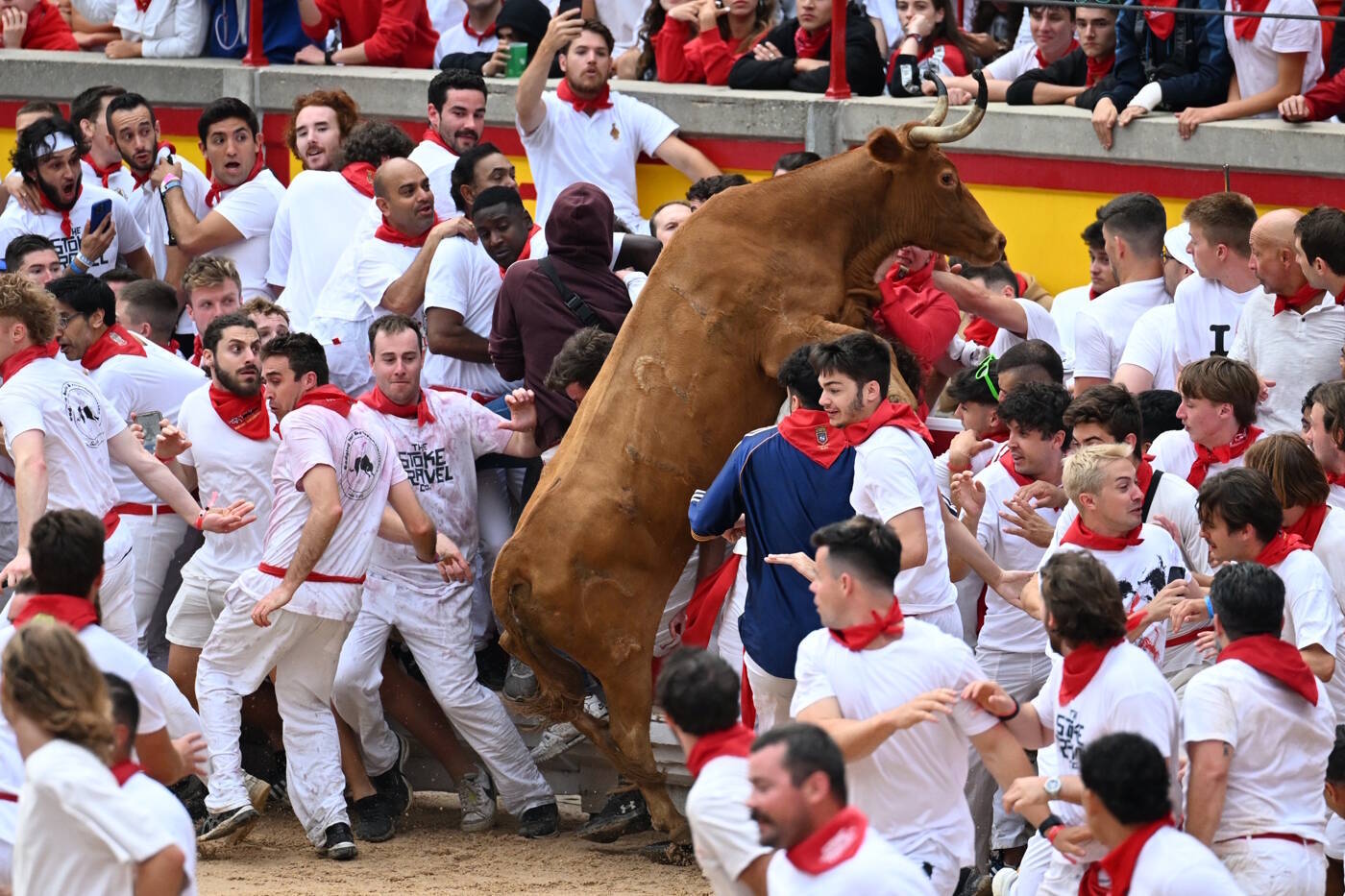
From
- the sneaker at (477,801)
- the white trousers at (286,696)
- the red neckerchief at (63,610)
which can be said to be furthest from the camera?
the sneaker at (477,801)

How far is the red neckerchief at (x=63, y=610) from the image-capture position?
5.76m

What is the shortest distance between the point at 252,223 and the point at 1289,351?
19.2 feet

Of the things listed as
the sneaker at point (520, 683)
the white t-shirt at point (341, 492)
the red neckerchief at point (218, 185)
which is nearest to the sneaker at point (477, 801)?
the sneaker at point (520, 683)

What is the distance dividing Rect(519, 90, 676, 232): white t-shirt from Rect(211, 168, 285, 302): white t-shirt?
4.81 feet

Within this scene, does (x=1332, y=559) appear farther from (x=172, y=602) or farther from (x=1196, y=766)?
(x=172, y=602)

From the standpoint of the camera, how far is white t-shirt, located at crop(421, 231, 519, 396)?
30.2 feet

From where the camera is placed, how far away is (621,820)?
8.87 metres

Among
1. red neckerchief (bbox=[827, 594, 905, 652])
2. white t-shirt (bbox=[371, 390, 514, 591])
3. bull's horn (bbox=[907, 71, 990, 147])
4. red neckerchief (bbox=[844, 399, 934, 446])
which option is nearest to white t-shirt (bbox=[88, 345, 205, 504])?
white t-shirt (bbox=[371, 390, 514, 591])

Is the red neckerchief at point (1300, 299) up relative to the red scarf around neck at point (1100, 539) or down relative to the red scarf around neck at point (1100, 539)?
up

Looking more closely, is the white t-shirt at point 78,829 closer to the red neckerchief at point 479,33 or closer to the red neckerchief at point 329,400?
the red neckerchief at point 329,400

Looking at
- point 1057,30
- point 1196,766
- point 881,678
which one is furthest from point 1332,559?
point 1057,30

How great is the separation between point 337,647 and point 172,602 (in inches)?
42.2

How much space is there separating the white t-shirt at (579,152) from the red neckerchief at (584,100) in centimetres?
3

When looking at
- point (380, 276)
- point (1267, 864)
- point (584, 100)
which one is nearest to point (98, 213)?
point (380, 276)
